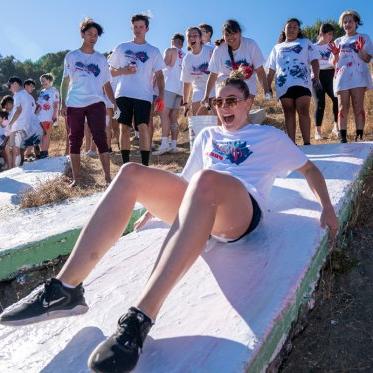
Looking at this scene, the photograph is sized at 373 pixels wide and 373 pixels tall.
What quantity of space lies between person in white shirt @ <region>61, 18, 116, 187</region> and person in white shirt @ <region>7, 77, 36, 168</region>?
330 cm

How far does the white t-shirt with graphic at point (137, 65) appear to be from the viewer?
18.6 ft

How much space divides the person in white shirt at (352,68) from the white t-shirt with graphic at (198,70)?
5.43 feet

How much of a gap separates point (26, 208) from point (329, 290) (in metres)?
3.77

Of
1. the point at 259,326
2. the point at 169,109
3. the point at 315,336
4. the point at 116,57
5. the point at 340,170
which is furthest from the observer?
the point at 169,109

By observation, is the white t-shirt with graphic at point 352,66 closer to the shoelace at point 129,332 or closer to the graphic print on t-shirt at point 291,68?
the graphic print on t-shirt at point 291,68

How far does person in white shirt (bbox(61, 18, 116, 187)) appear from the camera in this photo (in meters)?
5.43

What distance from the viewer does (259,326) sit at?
204 cm

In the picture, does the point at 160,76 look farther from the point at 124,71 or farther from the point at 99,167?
the point at 99,167

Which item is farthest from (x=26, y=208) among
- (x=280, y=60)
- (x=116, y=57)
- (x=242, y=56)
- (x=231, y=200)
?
(x=231, y=200)

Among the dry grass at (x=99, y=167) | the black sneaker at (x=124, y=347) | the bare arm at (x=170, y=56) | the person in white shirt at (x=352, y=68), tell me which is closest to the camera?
the black sneaker at (x=124, y=347)

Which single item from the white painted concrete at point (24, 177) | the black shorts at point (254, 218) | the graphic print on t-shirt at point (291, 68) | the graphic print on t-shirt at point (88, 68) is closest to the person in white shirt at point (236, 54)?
the graphic print on t-shirt at point (291, 68)

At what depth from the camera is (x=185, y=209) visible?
2100 millimetres

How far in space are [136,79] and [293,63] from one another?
68.9 inches

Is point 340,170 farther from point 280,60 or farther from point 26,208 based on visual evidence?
point 26,208
